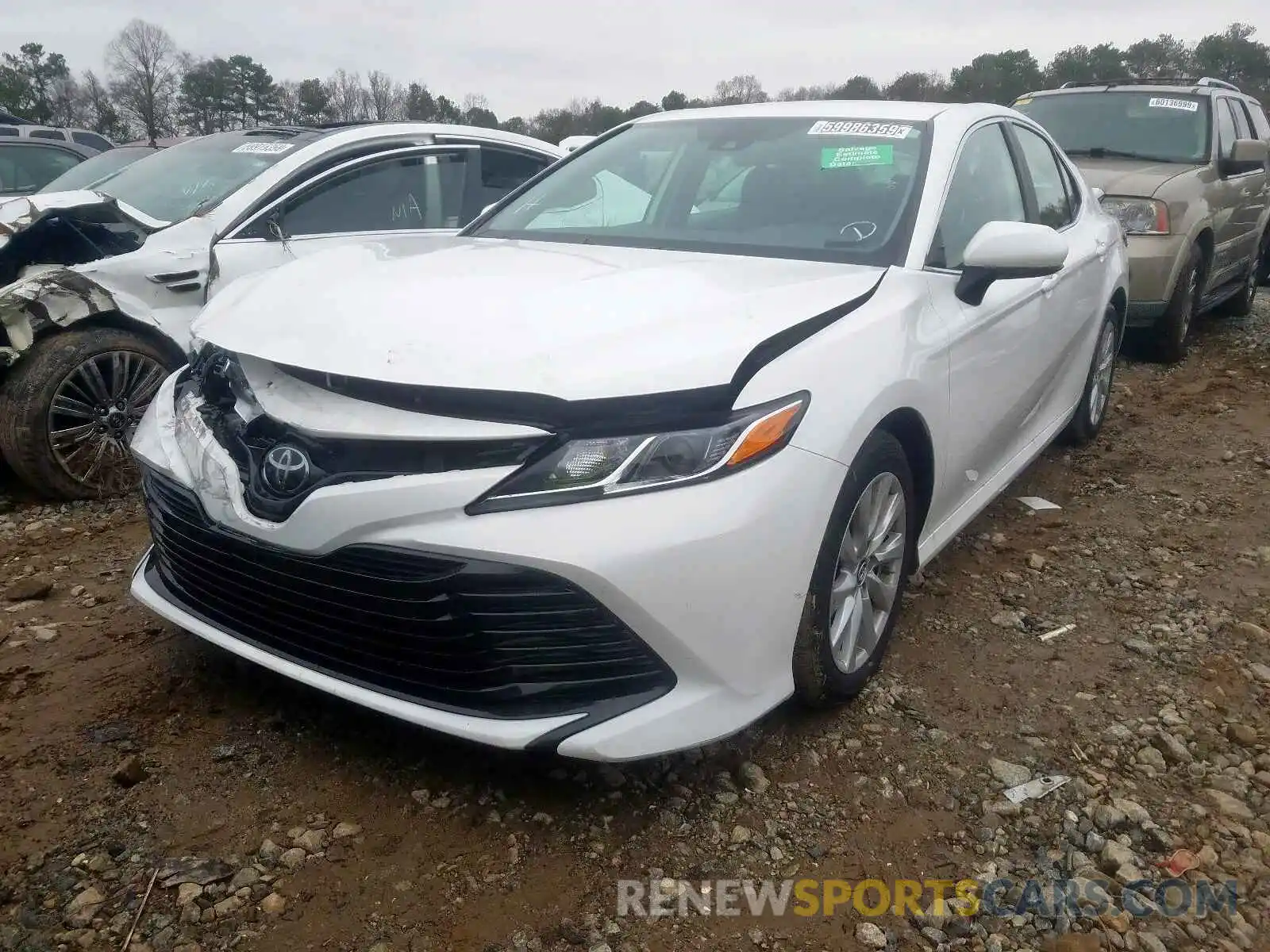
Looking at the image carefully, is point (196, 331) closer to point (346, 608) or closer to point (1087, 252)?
point (346, 608)

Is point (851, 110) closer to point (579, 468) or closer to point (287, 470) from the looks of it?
point (579, 468)

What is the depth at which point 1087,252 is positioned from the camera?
163 inches

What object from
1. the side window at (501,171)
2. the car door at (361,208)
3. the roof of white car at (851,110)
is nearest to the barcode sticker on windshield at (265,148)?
the car door at (361,208)

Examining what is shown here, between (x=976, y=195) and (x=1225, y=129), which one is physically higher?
(x=1225, y=129)

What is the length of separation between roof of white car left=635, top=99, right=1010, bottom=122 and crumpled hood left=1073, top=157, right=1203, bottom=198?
10.5 ft

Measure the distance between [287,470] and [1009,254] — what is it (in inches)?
78.2

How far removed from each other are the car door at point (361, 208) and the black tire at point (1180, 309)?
457 cm

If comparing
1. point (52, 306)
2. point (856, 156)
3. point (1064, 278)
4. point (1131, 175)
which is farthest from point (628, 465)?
point (1131, 175)

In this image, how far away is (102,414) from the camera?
13.3ft

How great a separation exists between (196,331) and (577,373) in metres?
1.13

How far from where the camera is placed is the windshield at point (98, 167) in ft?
20.3

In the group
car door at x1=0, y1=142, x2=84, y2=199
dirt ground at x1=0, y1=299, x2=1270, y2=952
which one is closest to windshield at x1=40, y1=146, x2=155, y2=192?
car door at x1=0, y1=142, x2=84, y2=199

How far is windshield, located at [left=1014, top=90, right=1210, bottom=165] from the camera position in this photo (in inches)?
271

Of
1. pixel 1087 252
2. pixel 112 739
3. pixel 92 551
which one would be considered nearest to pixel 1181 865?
pixel 112 739
